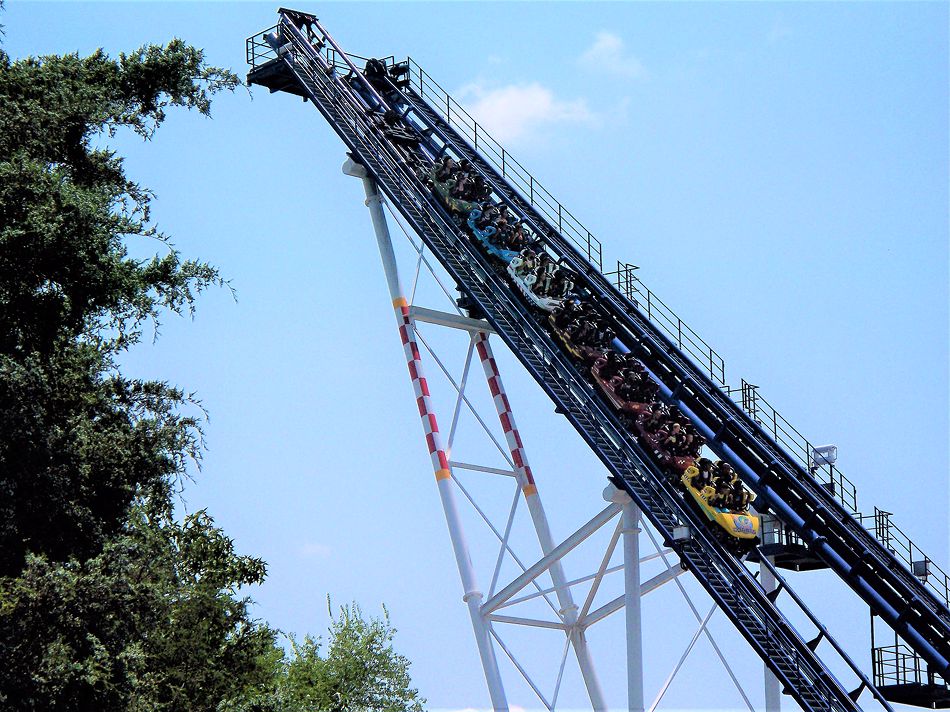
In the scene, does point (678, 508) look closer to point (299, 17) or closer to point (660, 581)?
point (660, 581)

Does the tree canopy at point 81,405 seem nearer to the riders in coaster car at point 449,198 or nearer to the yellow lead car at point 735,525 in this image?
the riders in coaster car at point 449,198

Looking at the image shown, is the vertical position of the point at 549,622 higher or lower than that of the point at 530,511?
lower

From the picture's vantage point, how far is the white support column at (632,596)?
27.5m

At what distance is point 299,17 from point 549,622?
55.6 feet

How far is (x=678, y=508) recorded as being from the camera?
27.8 metres

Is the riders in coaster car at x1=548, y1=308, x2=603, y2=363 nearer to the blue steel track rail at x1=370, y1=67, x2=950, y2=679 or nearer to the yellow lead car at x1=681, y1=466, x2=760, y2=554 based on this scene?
the blue steel track rail at x1=370, y1=67, x2=950, y2=679

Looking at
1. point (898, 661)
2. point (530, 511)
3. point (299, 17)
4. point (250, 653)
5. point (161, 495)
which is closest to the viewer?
point (898, 661)

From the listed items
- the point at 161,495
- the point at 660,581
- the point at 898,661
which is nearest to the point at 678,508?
the point at 660,581

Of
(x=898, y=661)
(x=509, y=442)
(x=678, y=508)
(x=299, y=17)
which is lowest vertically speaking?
(x=898, y=661)

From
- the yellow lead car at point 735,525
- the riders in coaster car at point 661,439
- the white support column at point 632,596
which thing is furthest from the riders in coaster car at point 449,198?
the yellow lead car at point 735,525

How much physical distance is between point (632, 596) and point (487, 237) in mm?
9156

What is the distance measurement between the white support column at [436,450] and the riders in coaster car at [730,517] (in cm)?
577

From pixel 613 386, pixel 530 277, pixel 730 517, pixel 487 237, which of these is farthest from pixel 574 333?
pixel 730 517

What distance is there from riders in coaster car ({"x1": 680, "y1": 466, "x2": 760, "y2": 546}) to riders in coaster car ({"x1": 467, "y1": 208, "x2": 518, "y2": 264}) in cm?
748
